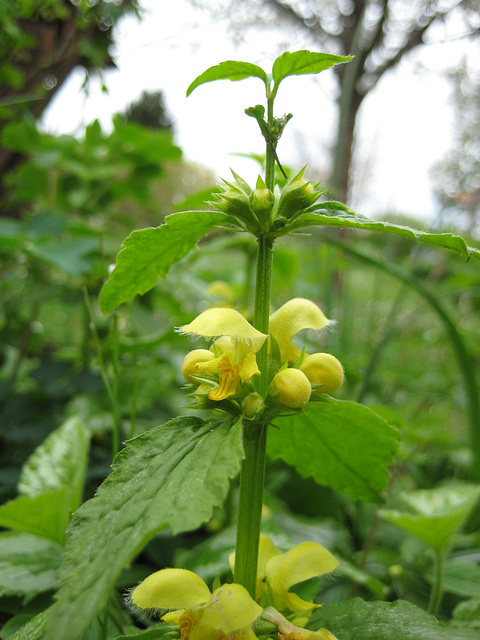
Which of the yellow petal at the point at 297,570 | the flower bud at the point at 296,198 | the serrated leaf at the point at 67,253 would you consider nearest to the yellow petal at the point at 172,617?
the yellow petal at the point at 297,570

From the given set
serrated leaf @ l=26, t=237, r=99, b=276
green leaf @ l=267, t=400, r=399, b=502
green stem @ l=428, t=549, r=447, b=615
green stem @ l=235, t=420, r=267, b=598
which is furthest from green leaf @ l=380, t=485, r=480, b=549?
serrated leaf @ l=26, t=237, r=99, b=276

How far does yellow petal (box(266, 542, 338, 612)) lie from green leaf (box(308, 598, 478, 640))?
3 centimetres

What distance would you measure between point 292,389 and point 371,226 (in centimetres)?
17

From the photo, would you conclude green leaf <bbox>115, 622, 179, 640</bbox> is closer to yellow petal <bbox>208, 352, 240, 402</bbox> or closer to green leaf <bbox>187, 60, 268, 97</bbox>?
yellow petal <bbox>208, 352, 240, 402</bbox>

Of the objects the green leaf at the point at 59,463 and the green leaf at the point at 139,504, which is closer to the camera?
the green leaf at the point at 139,504

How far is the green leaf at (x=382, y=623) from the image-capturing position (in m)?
0.42

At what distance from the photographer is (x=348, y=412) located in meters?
0.54

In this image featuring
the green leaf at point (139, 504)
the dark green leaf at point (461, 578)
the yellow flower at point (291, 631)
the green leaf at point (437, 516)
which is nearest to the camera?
the green leaf at point (139, 504)

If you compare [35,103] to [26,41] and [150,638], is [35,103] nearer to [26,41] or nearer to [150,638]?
[26,41]

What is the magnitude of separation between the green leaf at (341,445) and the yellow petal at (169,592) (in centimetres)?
19

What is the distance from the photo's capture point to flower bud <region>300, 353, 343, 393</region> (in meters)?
0.50

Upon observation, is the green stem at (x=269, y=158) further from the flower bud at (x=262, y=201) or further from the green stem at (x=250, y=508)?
the green stem at (x=250, y=508)

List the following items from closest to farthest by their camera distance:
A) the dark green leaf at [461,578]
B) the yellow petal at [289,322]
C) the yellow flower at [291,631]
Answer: the yellow flower at [291,631], the yellow petal at [289,322], the dark green leaf at [461,578]

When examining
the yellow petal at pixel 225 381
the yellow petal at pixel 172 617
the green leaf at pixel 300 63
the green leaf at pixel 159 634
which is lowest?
the green leaf at pixel 159 634
